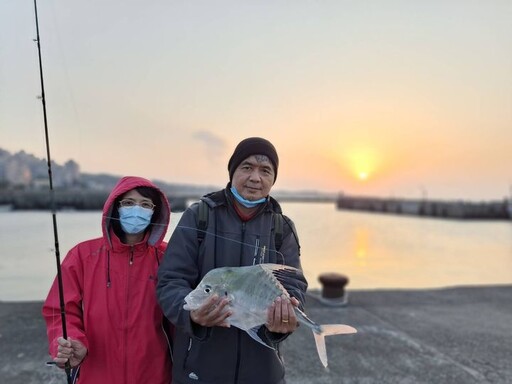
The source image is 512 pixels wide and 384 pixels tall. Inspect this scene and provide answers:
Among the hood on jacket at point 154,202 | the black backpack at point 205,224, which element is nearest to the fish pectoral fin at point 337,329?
the black backpack at point 205,224

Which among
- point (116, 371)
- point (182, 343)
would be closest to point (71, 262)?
point (116, 371)

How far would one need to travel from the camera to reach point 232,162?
257cm

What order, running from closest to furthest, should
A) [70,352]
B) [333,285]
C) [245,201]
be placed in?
[70,352] < [245,201] < [333,285]

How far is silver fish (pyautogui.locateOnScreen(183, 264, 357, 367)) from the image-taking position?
2092 millimetres

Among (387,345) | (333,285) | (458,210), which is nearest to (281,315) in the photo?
(387,345)

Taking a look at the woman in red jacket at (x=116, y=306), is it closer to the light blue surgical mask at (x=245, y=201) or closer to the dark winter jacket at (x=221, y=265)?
the dark winter jacket at (x=221, y=265)

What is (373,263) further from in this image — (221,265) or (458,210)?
(458,210)

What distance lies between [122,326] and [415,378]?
11.9 feet

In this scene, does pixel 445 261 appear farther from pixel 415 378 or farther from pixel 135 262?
pixel 135 262

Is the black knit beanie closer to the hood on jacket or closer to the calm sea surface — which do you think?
the hood on jacket

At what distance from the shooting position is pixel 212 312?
204 cm

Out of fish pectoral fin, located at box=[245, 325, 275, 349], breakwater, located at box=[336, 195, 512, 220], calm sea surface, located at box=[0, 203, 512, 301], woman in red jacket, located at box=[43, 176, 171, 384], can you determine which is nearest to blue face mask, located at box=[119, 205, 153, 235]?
woman in red jacket, located at box=[43, 176, 171, 384]

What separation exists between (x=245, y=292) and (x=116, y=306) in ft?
2.94

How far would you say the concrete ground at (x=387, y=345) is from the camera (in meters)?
4.46
